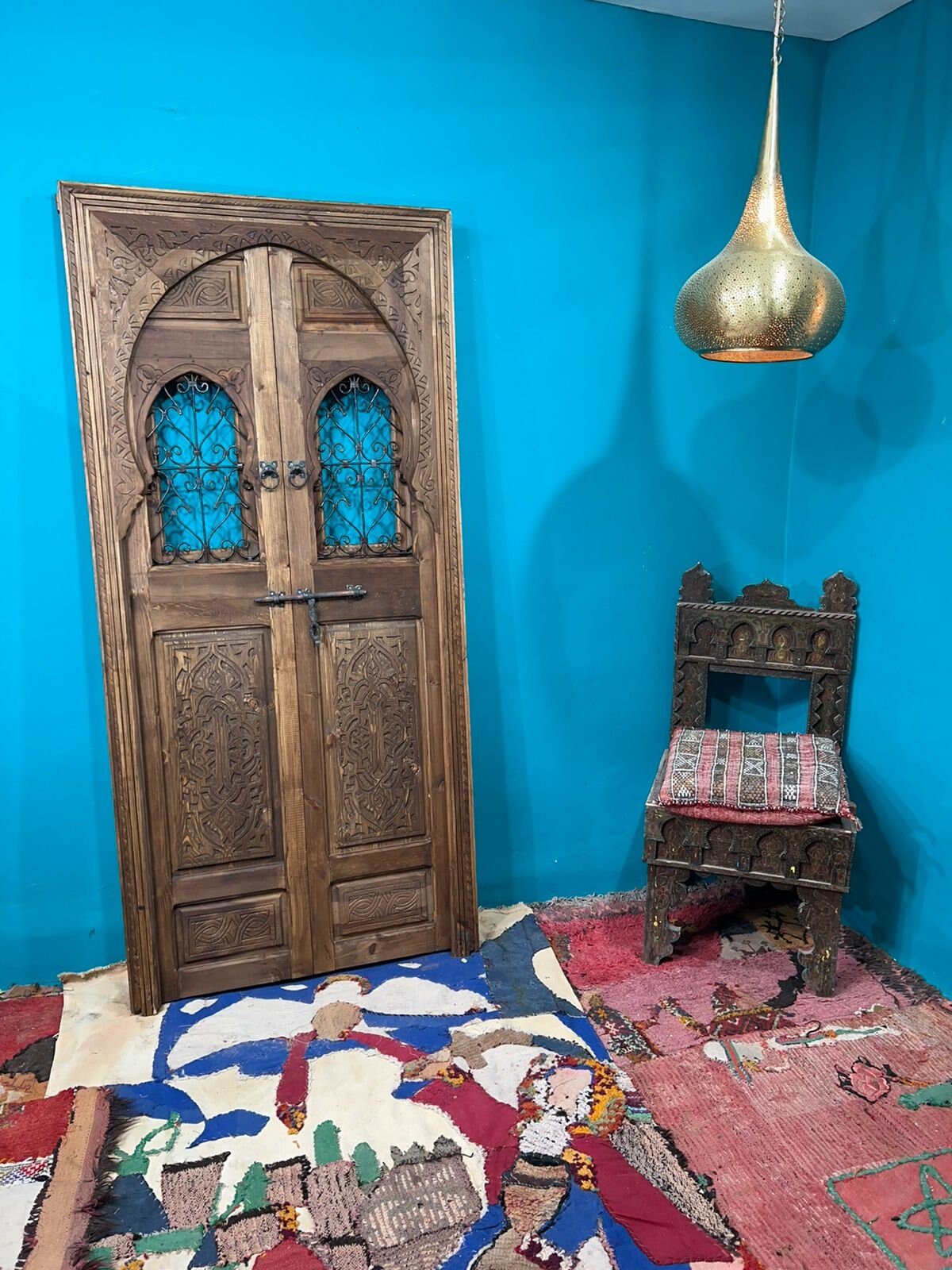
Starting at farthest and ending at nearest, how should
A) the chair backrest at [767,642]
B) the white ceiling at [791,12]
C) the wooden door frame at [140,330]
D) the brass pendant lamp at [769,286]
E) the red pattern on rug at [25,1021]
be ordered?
the chair backrest at [767,642] → the white ceiling at [791,12] → the red pattern on rug at [25,1021] → the wooden door frame at [140,330] → the brass pendant lamp at [769,286]

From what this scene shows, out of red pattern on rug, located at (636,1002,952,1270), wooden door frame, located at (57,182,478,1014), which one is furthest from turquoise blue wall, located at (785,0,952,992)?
wooden door frame, located at (57,182,478,1014)

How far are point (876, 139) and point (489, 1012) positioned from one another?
2.71 metres

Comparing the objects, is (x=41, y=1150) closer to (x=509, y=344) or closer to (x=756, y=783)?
(x=756, y=783)

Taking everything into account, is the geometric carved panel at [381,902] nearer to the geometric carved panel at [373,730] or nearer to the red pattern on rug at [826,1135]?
the geometric carved panel at [373,730]

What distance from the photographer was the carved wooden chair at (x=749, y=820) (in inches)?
95.0

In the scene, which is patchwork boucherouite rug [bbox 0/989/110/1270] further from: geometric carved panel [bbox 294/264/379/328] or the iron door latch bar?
geometric carved panel [bbox 294/264/379/328]

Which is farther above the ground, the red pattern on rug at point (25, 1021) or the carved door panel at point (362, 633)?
the carved door panel at point (362, 633)

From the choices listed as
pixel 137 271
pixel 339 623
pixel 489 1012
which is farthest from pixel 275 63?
pixel 489 1012

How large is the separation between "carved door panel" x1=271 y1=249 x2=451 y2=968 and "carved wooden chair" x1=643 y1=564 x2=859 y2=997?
653mm

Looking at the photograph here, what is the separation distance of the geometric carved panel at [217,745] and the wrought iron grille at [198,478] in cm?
25

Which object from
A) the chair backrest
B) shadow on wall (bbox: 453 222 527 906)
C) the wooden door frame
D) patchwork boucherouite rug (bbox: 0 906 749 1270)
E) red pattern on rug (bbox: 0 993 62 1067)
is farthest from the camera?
the chair backrest

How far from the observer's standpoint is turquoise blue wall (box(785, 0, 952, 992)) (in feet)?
7.97

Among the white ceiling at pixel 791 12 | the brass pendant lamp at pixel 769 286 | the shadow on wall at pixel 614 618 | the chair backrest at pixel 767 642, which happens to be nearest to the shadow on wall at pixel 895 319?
the white ceiling at pixel 791 12

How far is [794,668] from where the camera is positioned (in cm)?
282
